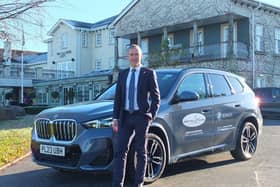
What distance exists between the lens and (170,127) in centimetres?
675

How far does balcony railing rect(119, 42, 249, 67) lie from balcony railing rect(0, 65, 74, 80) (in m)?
18.2

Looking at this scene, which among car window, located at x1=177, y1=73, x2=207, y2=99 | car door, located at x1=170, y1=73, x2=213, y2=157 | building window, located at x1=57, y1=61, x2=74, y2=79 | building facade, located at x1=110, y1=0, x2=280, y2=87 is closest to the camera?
car door, located at x1=170, y1=73, x2=213, y2=157

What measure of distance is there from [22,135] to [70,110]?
22.4 feet

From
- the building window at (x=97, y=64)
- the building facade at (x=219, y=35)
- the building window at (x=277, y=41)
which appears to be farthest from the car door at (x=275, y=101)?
the building window at (x=97, y=64)

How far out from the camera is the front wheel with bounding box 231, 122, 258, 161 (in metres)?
8.38

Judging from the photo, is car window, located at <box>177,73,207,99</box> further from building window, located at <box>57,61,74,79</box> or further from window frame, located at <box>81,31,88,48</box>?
building window, located at <box>57,61,74,79</box>

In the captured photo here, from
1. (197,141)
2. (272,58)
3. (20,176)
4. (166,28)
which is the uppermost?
(166,28)

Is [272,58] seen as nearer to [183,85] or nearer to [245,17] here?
[245,17]

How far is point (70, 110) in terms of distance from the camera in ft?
21.3

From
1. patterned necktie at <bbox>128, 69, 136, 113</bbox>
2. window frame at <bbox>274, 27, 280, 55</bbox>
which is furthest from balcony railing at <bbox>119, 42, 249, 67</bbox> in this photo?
patterned necktie at <bbox>128, 69, 136, 113</bbox>

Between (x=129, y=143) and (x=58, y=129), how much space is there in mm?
1310

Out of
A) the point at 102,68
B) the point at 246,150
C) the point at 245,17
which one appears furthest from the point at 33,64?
the point at 246,150

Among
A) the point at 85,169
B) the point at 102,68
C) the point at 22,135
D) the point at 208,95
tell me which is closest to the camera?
the point at 85,169

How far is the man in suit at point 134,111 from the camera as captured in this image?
18.3ft
